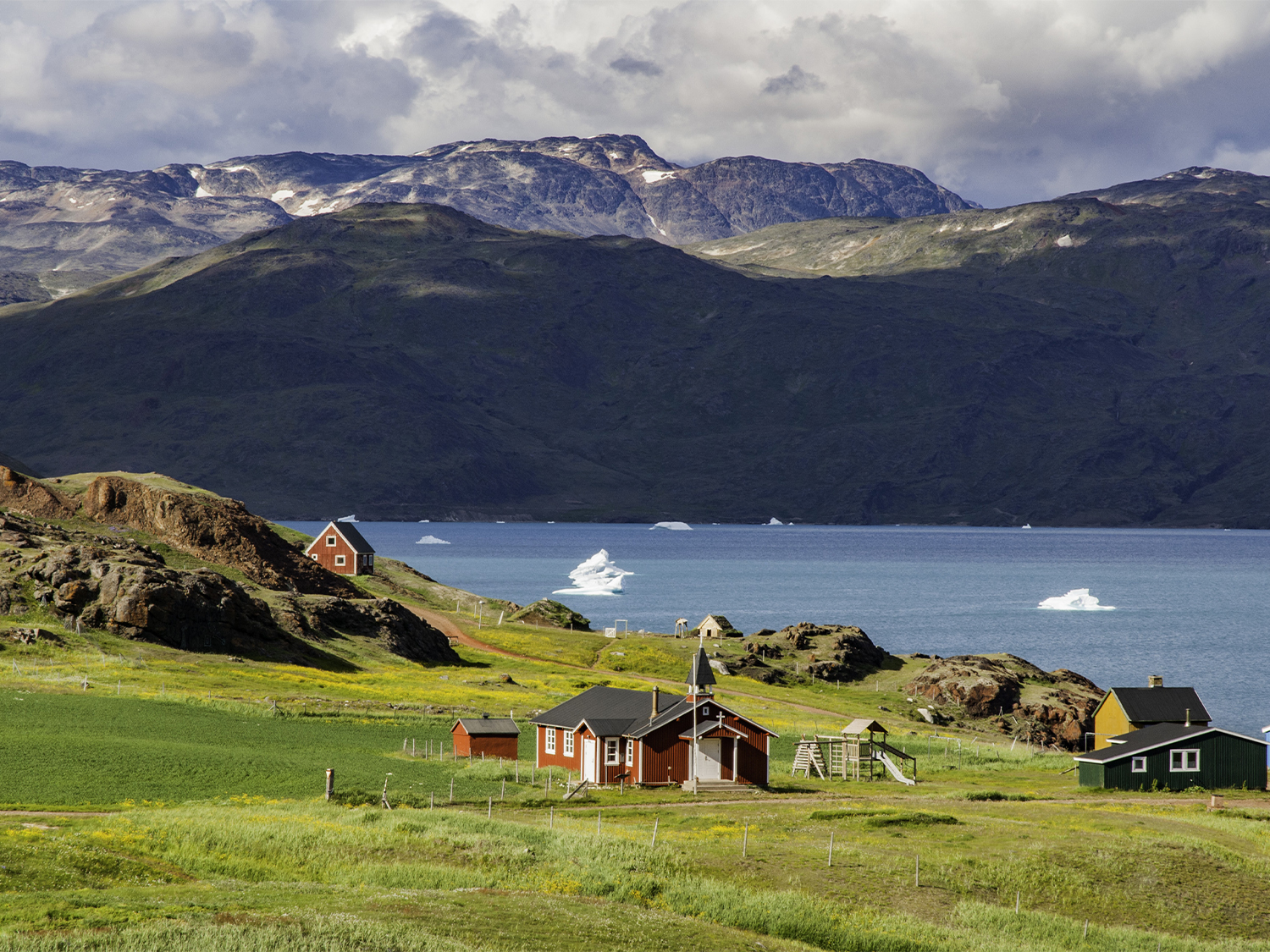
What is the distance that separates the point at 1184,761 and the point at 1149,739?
1926mm

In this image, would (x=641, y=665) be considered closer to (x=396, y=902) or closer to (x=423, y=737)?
(x=423, y=737)

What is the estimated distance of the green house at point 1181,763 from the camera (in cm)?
6350

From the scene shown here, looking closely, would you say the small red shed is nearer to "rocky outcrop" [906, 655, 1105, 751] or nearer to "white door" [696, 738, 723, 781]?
"white door" [696, 738, 723, 781]

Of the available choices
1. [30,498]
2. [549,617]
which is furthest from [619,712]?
[30,498]

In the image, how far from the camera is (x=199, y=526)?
396 feet

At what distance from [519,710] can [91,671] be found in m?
26.6

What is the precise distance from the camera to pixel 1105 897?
41031 millimetres

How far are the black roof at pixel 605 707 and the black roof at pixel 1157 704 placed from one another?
92.2 feet

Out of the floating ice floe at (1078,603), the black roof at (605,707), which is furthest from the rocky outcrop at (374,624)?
the floating ice floe at (1078,603)

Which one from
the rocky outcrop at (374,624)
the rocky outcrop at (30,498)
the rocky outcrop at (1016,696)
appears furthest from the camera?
the rocky outcrop at (30,498)

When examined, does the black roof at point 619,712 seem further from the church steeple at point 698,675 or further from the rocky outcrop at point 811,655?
the rocky outcrop at point 811,655

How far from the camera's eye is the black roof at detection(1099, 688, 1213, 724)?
7262 cm

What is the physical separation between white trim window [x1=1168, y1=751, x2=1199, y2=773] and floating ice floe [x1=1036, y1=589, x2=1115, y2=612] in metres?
136

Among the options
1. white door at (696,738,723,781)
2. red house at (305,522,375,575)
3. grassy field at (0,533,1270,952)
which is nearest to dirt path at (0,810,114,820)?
grassy field at (0,533,1270,952)
